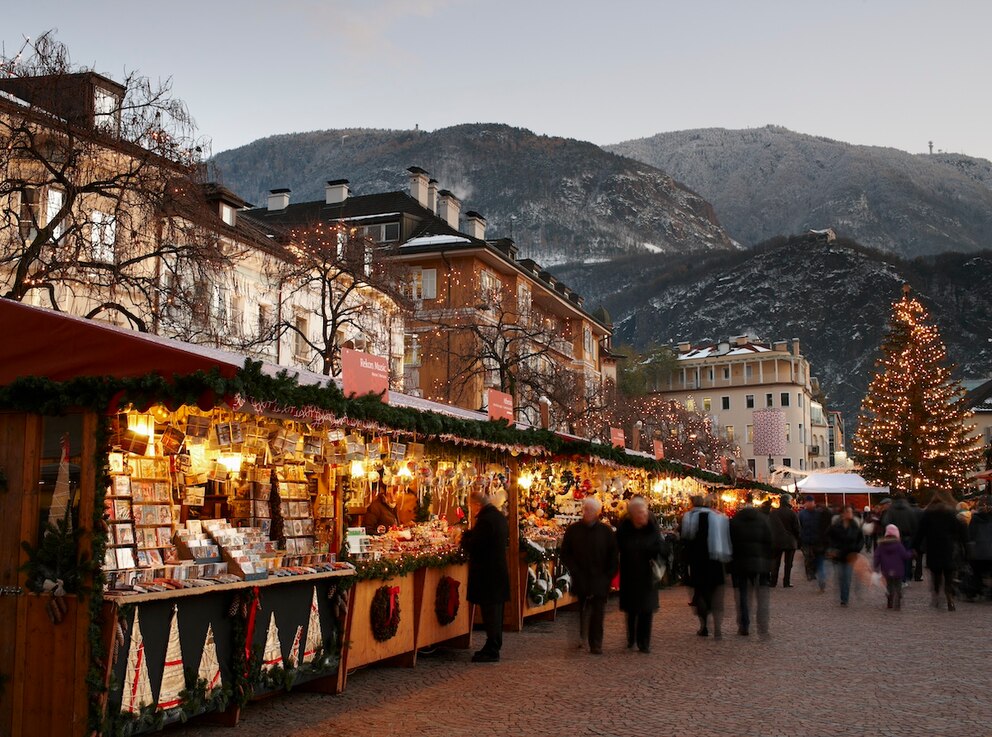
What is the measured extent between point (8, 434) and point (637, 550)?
7486mm

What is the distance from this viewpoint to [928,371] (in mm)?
52125

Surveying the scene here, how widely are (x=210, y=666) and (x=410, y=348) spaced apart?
3538cm

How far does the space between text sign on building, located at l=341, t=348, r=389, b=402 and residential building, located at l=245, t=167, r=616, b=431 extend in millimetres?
24464

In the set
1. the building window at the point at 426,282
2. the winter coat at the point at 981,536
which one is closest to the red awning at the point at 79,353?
the winter coat at the point at 981,536

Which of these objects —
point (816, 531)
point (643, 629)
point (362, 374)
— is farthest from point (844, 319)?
point (362, 374)

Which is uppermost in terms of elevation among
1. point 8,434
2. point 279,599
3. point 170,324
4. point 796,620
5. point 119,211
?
point 119,211

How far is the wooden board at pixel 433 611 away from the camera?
38.5 ft

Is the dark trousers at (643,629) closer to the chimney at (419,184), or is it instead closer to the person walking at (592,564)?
the person walking at (592,564)

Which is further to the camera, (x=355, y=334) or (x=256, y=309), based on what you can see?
(x=355, y=334)

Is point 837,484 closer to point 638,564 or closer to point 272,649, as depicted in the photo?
point 638,564

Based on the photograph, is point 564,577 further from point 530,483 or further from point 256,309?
point 256,309

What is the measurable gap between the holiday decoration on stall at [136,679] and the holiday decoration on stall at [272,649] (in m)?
1.44

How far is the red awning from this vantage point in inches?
305

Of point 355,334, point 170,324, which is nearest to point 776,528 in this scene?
point 170,324
